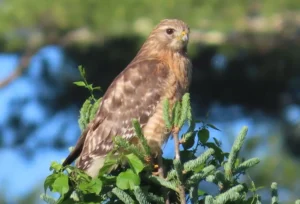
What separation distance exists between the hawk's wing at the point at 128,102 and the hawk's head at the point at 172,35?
11.4 inches

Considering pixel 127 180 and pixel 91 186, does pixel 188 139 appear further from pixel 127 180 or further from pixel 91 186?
pixel 91 186

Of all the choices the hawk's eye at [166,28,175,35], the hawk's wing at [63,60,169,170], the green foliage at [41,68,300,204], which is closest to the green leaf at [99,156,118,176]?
the green foliage at [41,68,300,204]

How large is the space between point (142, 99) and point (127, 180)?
141 centimetres

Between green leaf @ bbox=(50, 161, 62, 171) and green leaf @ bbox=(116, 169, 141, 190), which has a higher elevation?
green leaf @ bbox=(50, 161, 62, 171)

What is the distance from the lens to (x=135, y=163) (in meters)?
3.14

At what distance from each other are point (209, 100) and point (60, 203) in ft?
42.6

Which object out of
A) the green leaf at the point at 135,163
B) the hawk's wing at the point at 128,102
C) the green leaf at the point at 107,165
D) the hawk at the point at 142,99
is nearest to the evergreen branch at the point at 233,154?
the green leaf at the point at 135,163

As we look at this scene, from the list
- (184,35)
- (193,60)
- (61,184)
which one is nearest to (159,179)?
(61,184)

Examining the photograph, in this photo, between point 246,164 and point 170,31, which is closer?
point 246,164

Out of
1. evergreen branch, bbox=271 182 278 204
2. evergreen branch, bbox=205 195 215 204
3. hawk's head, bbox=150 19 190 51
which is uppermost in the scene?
evergreen branch, bbox=205 195 215 204

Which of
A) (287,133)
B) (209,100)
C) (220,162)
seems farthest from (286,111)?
(220,162)

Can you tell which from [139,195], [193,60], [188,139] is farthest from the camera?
[193,60]

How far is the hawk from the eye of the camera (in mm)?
3990

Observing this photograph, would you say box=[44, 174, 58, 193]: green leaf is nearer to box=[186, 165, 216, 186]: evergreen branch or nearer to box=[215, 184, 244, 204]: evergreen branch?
box=[186, 165, 216, 186]: evergreen branch
